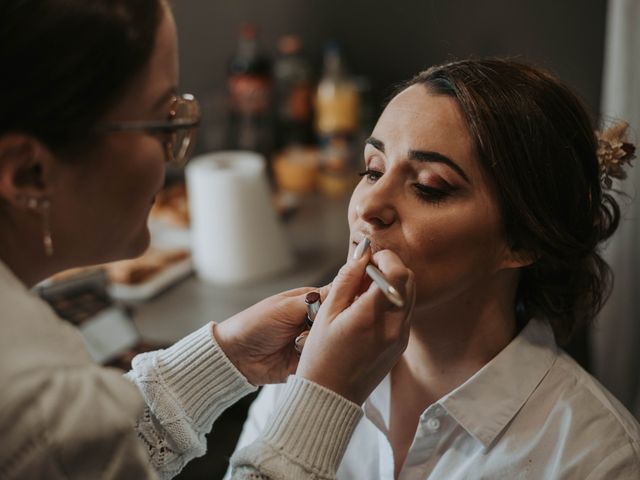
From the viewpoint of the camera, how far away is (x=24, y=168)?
0.71 m

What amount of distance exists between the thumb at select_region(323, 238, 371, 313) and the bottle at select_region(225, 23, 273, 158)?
5.70ft

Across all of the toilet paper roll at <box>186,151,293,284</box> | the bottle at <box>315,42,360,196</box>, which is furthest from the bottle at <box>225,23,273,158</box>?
the toilet paper roll at <box>186,151,293,284</box>

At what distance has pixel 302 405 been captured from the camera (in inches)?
32.9

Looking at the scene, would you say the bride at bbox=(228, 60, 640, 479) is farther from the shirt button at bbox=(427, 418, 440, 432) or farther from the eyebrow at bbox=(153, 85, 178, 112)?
the eyebrow at bbox=(153, 85, 178, 112)

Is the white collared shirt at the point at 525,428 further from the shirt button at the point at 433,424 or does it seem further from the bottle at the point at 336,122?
the bottle at the point at 336,122

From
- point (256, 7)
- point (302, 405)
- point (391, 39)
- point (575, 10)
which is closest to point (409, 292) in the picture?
point (302, 405)

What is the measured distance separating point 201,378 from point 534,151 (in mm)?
605

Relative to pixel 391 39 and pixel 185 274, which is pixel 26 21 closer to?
pixel 185 274

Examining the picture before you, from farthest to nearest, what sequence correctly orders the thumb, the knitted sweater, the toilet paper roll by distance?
the toilet paper roll < the thumb < the knitted sweater

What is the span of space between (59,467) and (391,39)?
7.06 ft

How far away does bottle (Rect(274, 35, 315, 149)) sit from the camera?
262 cm

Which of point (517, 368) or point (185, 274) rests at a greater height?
point (517, 368)

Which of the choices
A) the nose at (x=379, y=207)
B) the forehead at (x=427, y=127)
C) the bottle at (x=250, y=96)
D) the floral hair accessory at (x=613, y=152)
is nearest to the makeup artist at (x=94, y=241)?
the nose at (x=379, y=207)

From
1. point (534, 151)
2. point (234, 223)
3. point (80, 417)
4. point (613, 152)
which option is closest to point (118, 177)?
point (80, 417)
